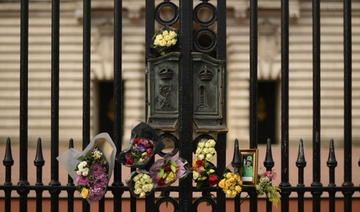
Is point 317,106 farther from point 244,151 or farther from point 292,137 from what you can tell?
point 292,137

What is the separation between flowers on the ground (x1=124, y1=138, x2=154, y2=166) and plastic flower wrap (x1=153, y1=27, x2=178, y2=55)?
2.15 feet

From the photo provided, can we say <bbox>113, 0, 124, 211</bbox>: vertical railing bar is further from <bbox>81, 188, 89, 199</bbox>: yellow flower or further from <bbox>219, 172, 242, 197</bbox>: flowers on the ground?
<bbox>219, 172, 242, 197</bbox>: flowers on the ground

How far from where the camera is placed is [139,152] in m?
3.69

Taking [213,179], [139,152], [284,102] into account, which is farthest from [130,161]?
[284,102]

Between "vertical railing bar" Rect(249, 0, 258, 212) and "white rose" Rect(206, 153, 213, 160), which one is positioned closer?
"white rose" Rect(206, 153, 213, 160)

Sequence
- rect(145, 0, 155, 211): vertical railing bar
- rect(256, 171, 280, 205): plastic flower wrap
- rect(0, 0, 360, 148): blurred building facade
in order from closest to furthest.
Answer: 1. rect(256, 171, 280, 205): plastic flower wrap
2. rect(145, 0, 155, 211): vertical railing bar
3. rect(0, 0, 360, 148): blurred building facade

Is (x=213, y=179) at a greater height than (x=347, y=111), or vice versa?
(x=347, y=111)

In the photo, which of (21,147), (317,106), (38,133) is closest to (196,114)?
(317,106)

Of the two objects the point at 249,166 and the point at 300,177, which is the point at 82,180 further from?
the point at 300,177

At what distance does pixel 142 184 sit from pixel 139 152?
8.4 inches

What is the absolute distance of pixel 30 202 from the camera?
6504mm

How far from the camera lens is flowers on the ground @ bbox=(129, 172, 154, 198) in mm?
3680

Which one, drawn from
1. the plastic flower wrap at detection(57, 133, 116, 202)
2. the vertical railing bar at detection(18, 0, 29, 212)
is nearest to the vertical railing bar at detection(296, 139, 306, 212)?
the plastic flower wrap at detection(57, 133, 116, 202)

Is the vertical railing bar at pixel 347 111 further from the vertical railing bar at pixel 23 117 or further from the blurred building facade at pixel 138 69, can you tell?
the blurred building facade at pixel 138 69
